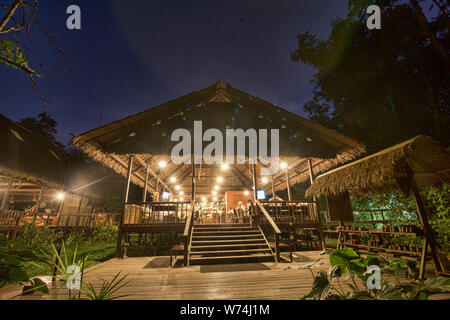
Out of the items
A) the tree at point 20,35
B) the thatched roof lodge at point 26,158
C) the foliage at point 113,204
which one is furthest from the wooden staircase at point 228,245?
the foliage at point 113,204

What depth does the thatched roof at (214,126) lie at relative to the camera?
723 centimetres

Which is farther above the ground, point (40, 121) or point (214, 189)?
point (40, 121)

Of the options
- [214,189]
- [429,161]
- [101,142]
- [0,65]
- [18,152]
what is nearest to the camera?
[0,65]

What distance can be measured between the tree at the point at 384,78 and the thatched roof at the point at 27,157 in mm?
17307

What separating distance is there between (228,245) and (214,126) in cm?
491

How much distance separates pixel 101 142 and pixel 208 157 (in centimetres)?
426

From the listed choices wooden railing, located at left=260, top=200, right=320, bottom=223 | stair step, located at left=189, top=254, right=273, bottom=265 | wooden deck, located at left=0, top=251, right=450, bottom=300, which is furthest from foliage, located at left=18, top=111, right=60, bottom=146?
wooden railing, located at left=260, top=200, right=320, bottom=223

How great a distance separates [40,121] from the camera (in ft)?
84.7

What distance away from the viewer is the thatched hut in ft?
12.3

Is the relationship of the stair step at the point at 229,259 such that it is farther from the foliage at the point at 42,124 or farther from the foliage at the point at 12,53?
the foliage at the point at 42,124

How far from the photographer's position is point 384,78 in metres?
10.6

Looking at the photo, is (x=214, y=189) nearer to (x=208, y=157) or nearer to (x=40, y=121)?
(x=208, y=157)

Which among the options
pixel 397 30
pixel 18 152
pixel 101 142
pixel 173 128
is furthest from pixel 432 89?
pixel 18 152

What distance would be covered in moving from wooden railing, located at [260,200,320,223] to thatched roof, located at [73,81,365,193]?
2121 millimetres
